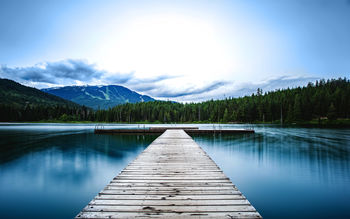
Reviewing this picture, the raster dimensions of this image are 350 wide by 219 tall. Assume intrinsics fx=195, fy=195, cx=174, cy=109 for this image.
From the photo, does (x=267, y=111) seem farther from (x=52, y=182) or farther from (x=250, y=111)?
(x=52, y=182)

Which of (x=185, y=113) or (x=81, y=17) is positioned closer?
(x=81, y=17)

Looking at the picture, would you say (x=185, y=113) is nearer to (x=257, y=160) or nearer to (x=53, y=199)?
(x=257, y=160)

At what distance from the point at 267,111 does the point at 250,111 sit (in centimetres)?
630

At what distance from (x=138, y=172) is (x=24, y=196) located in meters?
4.91

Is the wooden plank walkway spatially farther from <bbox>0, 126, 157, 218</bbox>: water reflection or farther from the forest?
the forest

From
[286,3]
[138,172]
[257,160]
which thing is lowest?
[257,160]

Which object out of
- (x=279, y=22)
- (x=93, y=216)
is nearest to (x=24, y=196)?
(x=93, y=216)

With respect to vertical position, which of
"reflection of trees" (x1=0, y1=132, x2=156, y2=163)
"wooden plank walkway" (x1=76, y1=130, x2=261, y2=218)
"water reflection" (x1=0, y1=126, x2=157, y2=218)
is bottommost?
"water reflection" (x1=0, y1=126, x2=157, y2=218)

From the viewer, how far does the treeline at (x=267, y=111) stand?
218 feet

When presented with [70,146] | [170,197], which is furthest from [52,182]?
[70,146]

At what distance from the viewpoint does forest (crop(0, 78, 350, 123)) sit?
6700 cm

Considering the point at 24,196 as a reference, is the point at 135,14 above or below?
above

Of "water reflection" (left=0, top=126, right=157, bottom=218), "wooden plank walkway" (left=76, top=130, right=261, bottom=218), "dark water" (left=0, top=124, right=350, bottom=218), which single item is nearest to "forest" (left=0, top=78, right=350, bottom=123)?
"dark water" (left=0, top=124, right=350, bottom=218)

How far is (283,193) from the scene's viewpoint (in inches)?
284
